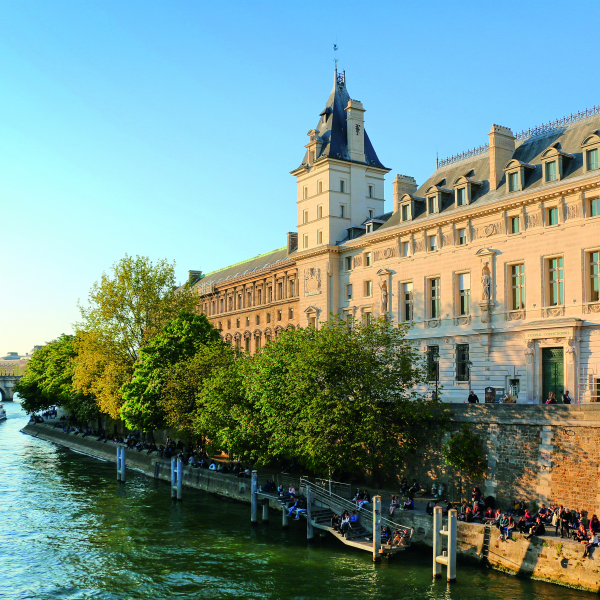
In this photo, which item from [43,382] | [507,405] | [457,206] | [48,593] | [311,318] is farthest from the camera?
[43,382]

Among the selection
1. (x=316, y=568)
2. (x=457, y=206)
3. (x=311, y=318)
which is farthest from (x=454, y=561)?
Answer: (x=311, y=318)

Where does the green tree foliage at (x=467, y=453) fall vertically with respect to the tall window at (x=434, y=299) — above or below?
below

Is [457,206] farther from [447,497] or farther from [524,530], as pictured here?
[524,530]

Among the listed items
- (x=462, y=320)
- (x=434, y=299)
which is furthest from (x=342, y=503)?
(x=434, y=299)

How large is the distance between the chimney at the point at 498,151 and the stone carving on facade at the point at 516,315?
919 cm

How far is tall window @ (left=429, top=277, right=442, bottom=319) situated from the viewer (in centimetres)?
4933

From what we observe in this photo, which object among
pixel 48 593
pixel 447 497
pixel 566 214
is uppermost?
pixel 566 214

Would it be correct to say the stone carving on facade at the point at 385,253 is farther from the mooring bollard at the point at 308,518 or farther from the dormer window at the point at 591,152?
the mooring bollard at the point at 308,518

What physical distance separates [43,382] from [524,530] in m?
91.9

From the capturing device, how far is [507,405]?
35.8 m

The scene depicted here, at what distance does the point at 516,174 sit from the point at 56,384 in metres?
74.6

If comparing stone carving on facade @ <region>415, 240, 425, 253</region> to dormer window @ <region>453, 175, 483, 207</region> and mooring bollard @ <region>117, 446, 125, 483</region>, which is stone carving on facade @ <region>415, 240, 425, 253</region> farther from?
mooring bollard @ <region>117, 446, 125, 483</region>

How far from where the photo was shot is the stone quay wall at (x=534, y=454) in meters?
31.8

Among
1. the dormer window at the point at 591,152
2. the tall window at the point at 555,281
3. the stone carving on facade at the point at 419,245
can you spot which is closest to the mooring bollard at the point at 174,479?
the stone carving on facade at the point at 419,245
